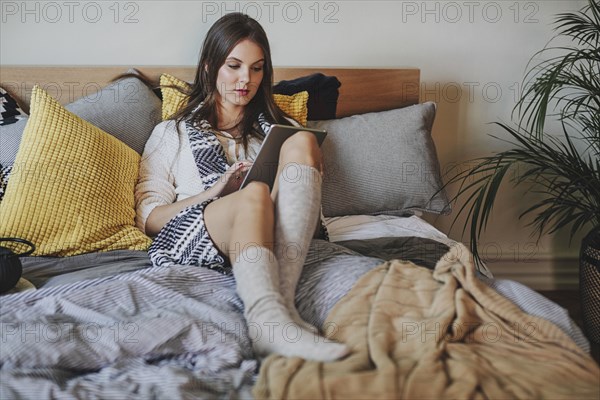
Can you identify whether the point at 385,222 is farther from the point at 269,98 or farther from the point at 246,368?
the point at 246,368

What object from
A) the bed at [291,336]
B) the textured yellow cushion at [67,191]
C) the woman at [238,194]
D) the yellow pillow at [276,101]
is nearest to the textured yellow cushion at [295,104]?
the yellow pillow at [276,101]

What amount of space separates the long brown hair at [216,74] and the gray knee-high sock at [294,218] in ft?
1.67

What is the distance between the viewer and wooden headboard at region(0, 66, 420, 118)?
227cm

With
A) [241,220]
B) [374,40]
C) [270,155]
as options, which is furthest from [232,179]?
[374,40]

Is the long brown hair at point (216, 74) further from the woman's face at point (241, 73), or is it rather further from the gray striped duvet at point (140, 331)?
the gray striped duvet at point (140, 331)

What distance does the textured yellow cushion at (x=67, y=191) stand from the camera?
5.43ft

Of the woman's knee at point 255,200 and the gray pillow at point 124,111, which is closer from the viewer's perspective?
the woman's knee at point 255,200

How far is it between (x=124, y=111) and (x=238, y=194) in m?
0.74

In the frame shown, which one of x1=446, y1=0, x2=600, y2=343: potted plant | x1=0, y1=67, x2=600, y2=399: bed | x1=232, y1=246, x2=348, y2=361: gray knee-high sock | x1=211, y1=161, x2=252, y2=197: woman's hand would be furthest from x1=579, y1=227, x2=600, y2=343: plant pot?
x1=232, y1=246, x2=348, y2=361: gray knee-high sock

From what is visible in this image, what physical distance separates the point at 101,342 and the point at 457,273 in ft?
2.28

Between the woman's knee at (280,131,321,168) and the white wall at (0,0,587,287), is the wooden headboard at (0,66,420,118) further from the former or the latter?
the woman's knee at (280,131,321,168)

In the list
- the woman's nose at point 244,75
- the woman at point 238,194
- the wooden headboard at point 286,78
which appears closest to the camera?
the woman at point 238,194

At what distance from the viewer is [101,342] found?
1.13 m

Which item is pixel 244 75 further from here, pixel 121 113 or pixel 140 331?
pixel 140 331
